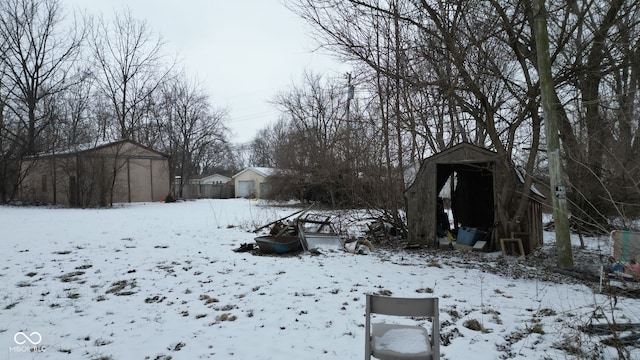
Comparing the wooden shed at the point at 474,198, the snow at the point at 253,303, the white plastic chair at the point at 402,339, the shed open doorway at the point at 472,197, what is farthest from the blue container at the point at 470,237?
the white plastic chair at the point at 402,339

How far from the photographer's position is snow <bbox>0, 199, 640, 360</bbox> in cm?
375

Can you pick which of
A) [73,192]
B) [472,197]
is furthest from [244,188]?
[472,197]

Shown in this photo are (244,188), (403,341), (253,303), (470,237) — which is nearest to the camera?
(403,341)

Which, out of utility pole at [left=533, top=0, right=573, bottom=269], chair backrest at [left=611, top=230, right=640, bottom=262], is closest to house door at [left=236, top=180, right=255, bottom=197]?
utility pole at [left=533, top=0, right=573, bottom=269]

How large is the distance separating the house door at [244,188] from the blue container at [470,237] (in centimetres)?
3218

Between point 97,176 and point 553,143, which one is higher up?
point 97,176

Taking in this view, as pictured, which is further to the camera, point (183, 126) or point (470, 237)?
point (183, 126)

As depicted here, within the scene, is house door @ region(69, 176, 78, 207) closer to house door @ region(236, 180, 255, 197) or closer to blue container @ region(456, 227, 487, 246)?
house door @ region(236, 180, 255, 197)

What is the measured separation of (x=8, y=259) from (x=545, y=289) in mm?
9715

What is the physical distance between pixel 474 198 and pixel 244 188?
32.2 m

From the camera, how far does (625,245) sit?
5.58 metres

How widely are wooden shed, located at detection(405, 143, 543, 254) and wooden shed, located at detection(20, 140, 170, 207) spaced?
1916 centimetres

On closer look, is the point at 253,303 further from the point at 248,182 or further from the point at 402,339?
the point at 248,182

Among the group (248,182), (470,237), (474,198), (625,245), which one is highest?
(248,182)
